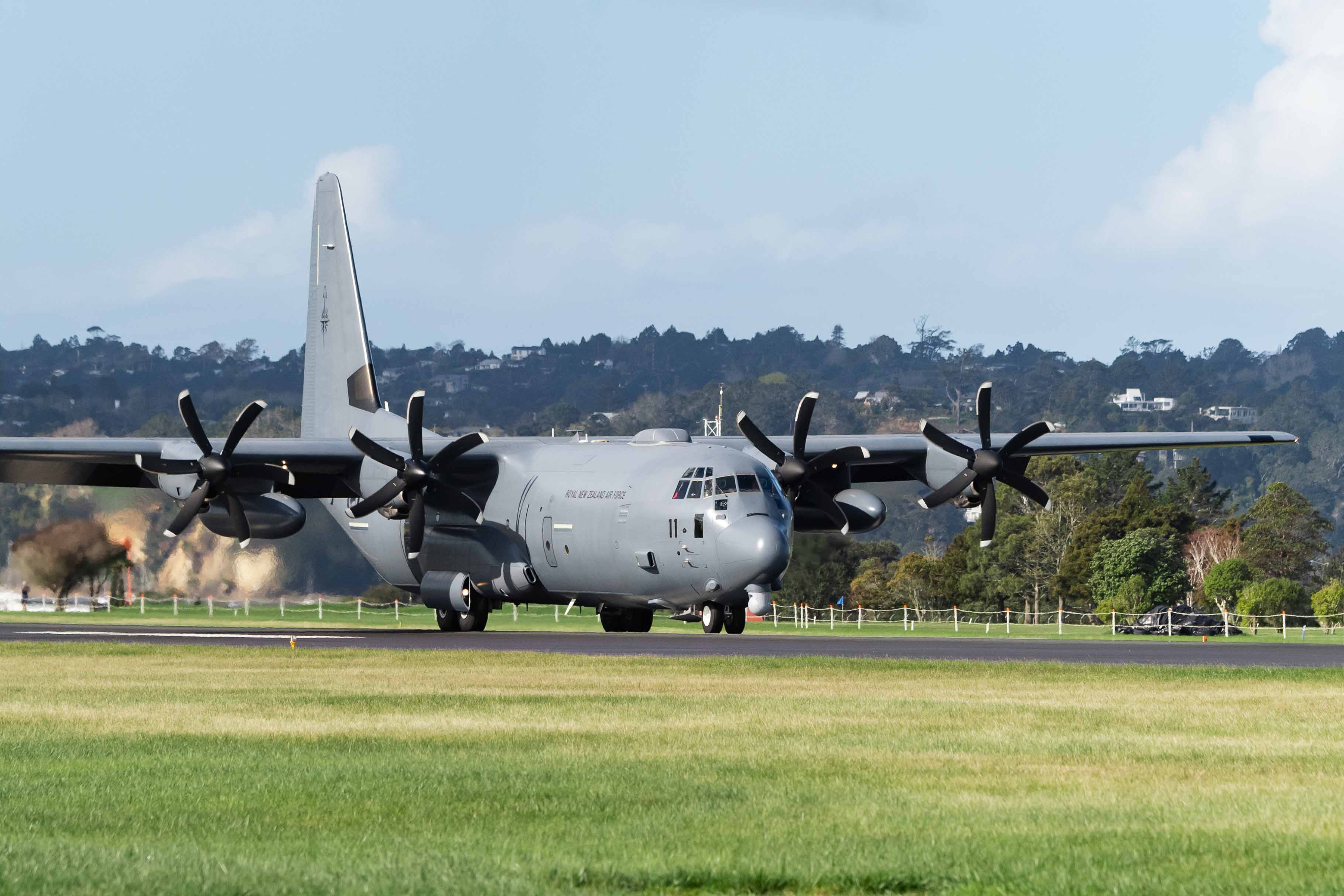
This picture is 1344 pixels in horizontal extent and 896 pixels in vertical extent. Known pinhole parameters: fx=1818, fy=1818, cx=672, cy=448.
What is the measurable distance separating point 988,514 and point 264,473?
16.1 meters

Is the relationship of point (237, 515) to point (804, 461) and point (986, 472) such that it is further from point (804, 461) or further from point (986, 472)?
point (986, 472)

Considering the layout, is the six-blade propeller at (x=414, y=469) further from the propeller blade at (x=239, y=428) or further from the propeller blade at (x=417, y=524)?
the propeller blade at (x=239, y=428)

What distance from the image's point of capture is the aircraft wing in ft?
131

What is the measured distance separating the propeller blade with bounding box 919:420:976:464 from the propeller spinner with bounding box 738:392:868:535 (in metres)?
1.60

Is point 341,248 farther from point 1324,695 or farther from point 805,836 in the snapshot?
point 805,836

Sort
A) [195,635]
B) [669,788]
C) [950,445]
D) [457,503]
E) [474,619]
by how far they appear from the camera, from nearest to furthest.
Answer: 1. [669,788]
2. [195,635]
3. [950,445]
4. [457,503]
5. [474,619]

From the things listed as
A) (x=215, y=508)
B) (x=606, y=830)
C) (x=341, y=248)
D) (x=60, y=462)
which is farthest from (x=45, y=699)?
(x=341, y=248)

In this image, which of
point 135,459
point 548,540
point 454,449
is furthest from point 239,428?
point 548,540

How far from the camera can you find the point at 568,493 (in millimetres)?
38938

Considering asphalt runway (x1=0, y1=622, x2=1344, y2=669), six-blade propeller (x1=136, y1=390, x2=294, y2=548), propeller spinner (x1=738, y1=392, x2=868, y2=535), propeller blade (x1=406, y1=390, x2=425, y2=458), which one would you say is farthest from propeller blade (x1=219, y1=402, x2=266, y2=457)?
propeller spinner (x1=738, y1=392, x2=868, y2=535)

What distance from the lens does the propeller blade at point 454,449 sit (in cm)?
3962

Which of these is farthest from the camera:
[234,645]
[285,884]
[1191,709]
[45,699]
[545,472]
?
[545,472]

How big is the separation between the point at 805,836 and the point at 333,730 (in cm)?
753

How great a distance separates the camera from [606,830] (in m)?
10.7
